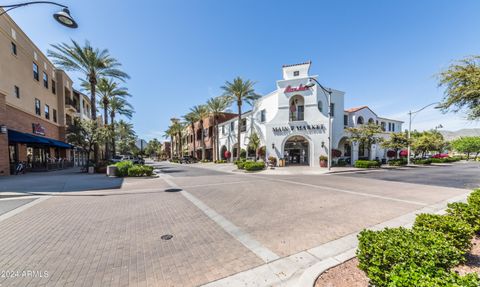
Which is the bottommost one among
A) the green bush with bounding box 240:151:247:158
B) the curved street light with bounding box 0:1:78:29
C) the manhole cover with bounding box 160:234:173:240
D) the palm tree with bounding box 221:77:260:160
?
the manhole cover with bounding box 160:234:173:240

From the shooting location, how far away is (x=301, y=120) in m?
27.3

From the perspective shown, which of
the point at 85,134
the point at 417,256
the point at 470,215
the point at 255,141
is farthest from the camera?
the point at 255,141

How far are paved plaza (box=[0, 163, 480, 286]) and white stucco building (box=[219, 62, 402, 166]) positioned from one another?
18.1 meters

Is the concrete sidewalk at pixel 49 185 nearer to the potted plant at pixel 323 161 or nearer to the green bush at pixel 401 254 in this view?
the green bush at pixel 401 254

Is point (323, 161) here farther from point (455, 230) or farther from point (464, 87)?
point (455, 230)

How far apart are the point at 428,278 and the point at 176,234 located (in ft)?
15.6

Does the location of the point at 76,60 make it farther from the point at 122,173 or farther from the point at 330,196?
the point at 330,196

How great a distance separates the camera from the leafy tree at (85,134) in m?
19.2

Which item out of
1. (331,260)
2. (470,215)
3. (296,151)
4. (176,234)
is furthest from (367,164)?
(176,234)

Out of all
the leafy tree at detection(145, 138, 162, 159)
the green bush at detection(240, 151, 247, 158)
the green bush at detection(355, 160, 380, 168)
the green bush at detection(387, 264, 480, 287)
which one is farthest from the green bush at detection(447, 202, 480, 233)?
the leafy tree at detection(145, 138, 162, 159)

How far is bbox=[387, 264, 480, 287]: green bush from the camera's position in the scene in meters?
1.88

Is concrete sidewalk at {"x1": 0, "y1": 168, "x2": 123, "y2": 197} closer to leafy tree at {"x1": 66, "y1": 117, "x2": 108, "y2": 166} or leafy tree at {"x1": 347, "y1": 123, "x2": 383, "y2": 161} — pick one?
leafy tree at {"x1": 66, "y1": 117, "x2": 108, "y2": 166}

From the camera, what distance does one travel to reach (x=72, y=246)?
168 inches

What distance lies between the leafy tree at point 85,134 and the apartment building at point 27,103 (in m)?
2.48
